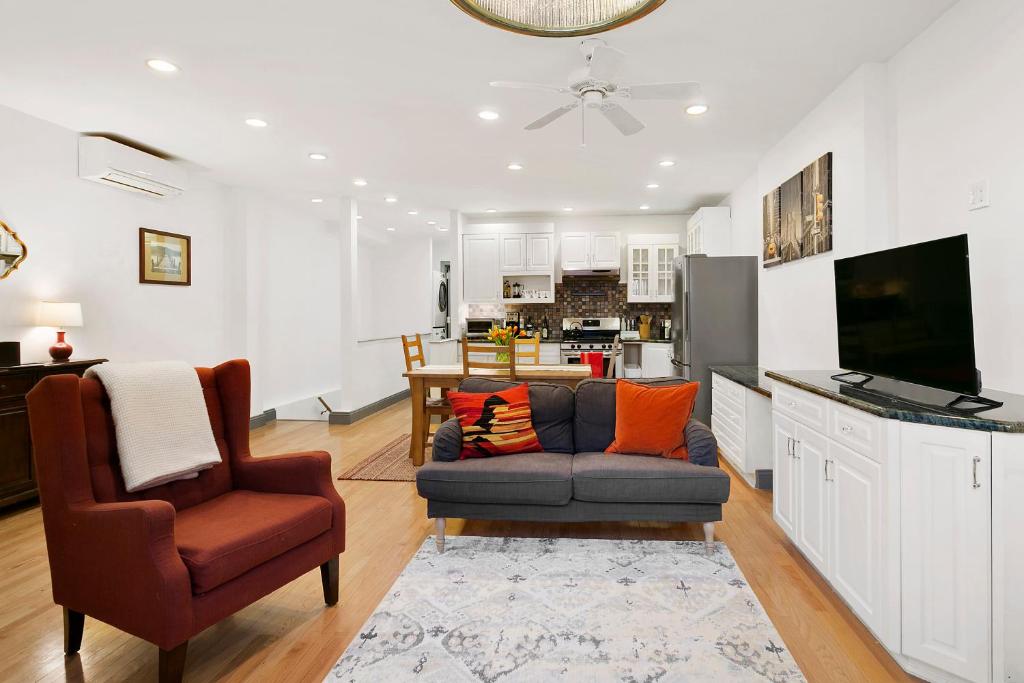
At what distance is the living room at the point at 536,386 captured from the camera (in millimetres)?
1852

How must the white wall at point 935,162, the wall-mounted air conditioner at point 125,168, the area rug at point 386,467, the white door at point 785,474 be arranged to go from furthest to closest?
the area rug at point 386,467 → the wall-mounted air conditioner at point 125,168 → the white door at point 785,474 → the white wall at point 935,162

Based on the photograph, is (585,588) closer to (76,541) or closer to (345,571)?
(345,571)

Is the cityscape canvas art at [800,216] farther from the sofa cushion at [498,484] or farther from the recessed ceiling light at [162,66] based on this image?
the recessed ceiling light at [162,66]

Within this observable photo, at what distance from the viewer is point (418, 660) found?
1957 mm

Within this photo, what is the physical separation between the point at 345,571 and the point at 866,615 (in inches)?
89.7

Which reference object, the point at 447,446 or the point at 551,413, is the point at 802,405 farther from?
the point at 447,446

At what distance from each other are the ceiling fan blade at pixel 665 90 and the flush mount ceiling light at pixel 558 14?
748 mm

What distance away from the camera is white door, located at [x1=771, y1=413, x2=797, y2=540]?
107 inches

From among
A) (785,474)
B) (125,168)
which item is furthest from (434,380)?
(125,168)

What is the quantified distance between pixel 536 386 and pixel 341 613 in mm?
1758

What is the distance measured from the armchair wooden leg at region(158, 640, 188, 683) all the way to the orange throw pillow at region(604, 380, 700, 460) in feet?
7.42

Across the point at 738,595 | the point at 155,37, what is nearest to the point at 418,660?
the point at 738,595

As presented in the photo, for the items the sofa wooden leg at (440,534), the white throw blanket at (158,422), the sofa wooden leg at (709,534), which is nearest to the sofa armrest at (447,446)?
the sofa wooden leg at (440,534)

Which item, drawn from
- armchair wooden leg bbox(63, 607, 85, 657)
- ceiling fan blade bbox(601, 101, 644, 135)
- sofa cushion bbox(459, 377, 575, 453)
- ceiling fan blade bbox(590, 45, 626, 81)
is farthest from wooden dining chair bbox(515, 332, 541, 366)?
armchair wooden leg bbox(63, 607, 85, 657)
